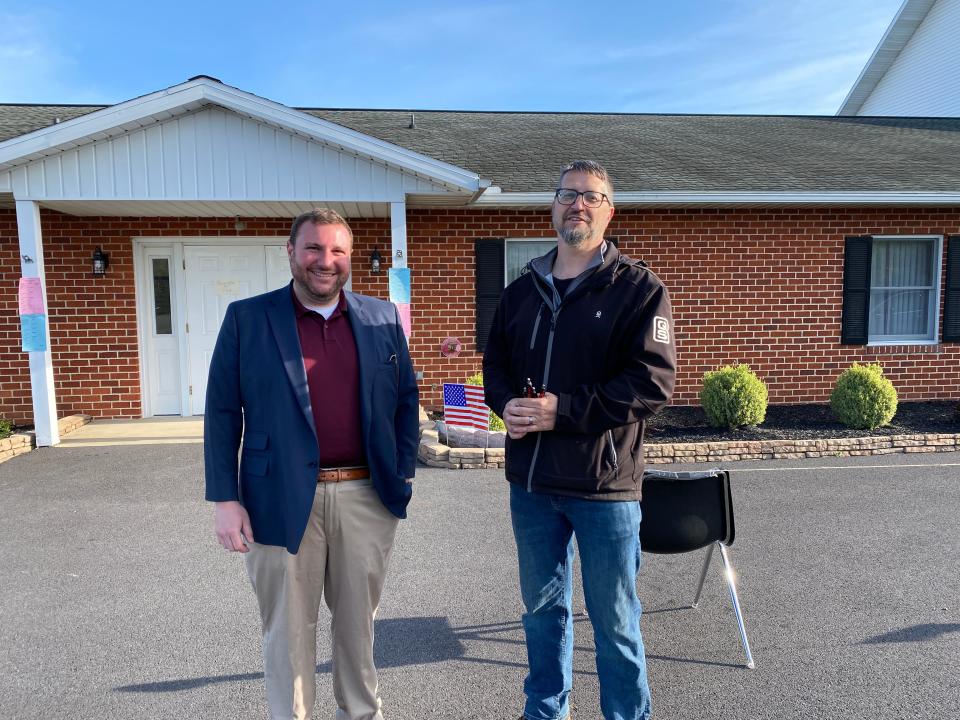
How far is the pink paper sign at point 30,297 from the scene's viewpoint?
6926 millimetres

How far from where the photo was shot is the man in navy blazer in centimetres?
231

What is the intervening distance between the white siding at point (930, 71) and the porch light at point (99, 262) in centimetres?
1711

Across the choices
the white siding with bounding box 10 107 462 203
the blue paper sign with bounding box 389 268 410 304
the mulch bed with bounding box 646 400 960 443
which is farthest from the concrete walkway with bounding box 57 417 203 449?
the mulch bed with bounding box 646 400 960 443

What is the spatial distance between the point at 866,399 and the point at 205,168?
747 cm

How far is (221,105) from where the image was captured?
6875 millimetres

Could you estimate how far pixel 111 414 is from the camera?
8766 millimetres

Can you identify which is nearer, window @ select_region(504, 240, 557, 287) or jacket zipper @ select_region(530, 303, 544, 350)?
jacket zipper @ select_region(530, 303, 544, 350)

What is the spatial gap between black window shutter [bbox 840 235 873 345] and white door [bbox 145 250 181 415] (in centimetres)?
873

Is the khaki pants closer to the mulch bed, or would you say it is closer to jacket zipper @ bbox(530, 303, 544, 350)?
jacket zipper @ bbox(530, 303, 544, 350)

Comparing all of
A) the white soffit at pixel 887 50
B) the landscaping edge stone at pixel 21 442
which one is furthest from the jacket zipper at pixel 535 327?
the white soffit at pixel 887 50

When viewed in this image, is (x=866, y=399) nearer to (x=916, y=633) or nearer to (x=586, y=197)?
(x=916, y=633)

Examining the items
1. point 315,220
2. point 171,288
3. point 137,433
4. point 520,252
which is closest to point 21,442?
point 137,433

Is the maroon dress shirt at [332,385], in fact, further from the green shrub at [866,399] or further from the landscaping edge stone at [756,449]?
the green shrub at [866,399]

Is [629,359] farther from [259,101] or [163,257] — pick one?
[163,257]
